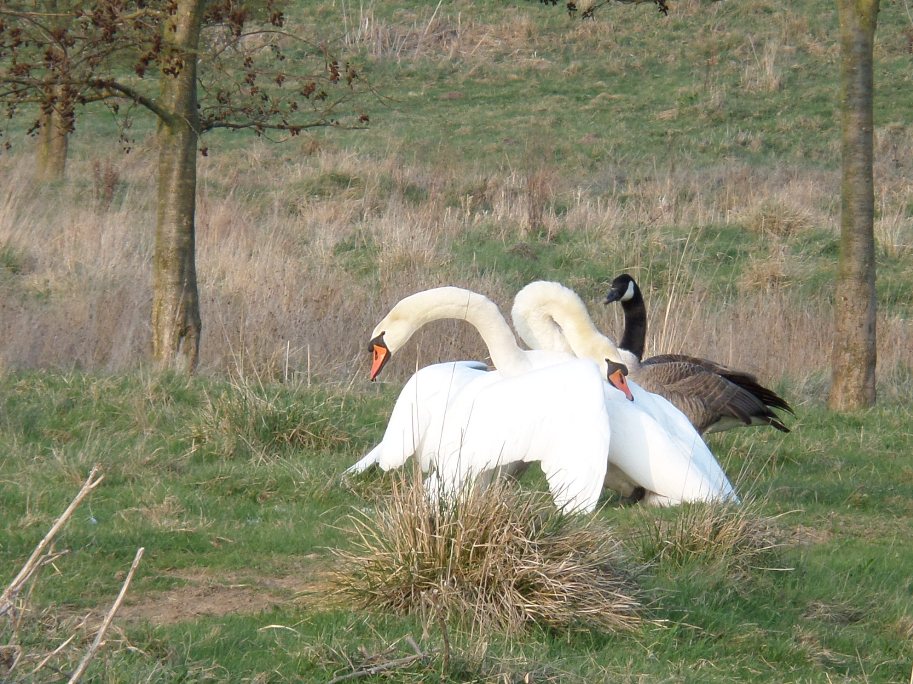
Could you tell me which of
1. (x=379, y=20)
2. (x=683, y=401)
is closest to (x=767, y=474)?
(x=683, y=401)

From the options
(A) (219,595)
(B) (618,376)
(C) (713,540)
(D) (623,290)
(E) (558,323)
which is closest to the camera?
(A) (219,595)

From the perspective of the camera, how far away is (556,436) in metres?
5.56

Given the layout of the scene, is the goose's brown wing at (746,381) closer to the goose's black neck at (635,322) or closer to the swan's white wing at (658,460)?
the goose's black neck at (635,322)

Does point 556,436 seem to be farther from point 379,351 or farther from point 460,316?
point 379,351

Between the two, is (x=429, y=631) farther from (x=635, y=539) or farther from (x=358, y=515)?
(x=358, y=515)

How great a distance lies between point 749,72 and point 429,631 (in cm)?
2884

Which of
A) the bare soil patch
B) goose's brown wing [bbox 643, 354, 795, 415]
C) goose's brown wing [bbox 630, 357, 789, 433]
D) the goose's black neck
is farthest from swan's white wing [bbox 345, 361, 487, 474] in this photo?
the goose's black neck

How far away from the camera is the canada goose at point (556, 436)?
215 inches

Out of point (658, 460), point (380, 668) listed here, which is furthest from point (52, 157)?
point (380, 668)

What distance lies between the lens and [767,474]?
7125mm

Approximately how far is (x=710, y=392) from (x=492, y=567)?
13.4ft

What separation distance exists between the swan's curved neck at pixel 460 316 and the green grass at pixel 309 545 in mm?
774

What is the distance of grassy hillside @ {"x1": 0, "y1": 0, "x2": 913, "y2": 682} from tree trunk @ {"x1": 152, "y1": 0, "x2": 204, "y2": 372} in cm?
57

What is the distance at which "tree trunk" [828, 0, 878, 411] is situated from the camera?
9391 mm
